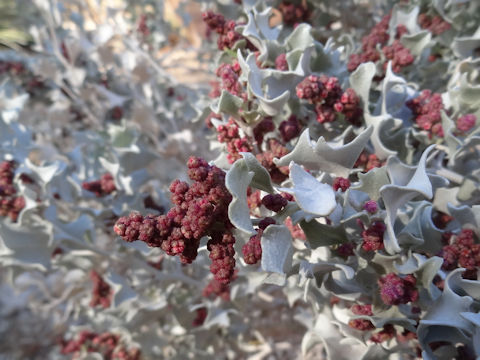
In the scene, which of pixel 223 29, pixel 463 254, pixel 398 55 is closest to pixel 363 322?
pixel 463 254

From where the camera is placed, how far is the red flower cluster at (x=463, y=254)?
96cm

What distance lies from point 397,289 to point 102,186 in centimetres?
117

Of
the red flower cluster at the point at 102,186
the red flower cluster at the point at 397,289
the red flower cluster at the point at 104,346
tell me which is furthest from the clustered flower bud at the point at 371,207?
the red flower cluster at the point at 104,346

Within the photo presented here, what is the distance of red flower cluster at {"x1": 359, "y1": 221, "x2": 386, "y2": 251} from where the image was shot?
0.89 m

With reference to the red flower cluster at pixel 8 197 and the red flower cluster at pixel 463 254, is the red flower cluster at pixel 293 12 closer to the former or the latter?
the red flower cluster at pixel 463 254

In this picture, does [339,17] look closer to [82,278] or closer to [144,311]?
[144,311]

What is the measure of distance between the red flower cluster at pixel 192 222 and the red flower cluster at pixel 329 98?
1.39 feet

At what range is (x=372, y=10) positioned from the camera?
212cm

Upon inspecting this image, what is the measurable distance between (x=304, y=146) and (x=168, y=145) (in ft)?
5.34

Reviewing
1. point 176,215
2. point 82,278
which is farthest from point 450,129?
point 82,278

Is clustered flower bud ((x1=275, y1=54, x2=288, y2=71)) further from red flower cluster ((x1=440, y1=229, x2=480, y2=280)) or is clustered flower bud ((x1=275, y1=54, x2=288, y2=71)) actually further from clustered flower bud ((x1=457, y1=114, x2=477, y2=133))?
red flower cluster ((x1=440, y1=229, x2=480, y2=280))

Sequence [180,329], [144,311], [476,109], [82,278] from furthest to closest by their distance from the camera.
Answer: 1. [82,278]
2. [180,329]
3. [144,311]
4. [476,109]

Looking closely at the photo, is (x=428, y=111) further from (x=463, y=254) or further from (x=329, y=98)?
(x=463, y=254)

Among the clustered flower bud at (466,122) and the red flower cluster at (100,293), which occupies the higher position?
the clustered flower bud at (466,122)
